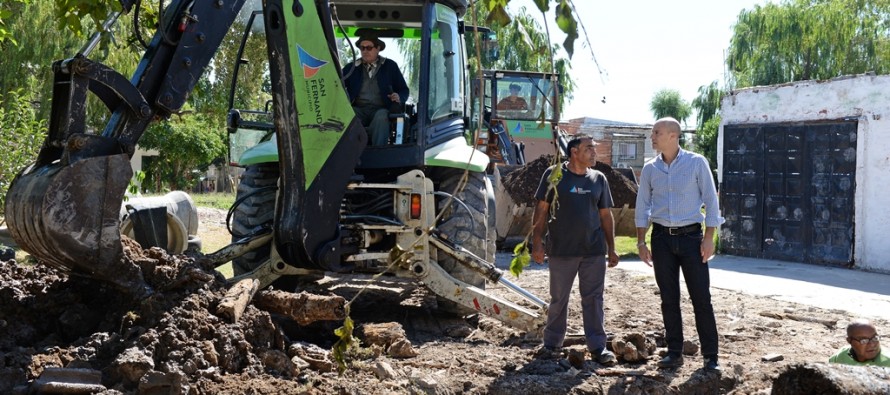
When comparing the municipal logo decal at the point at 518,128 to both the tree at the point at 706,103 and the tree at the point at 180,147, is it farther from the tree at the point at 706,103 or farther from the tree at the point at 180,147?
the tree at the point at 706,103

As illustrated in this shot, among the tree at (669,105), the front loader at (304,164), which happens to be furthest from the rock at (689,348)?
the tree at (669,105)

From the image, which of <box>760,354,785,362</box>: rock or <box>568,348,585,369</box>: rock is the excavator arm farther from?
<box>760,354,785,362</box>: rock

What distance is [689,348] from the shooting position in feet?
22.2

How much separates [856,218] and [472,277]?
27.8 feet

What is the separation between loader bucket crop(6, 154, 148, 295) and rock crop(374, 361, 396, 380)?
65.1 inches

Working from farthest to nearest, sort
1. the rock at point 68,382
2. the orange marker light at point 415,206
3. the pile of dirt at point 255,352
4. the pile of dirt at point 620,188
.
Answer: the pile of dirt at point 620,188 → the orange marker light at point 415,206 → the pile of dirt at point 255,352 → the rock at point 68,382

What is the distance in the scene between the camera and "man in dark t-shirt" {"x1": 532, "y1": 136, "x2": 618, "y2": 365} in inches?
259

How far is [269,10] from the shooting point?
6.19 meters

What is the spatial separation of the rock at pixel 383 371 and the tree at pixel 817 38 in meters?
31.5

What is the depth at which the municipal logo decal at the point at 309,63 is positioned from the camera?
20.5 ft

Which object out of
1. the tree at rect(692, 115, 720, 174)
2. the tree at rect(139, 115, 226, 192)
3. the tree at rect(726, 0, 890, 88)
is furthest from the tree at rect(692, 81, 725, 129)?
the tree at rect(139, 115, 226, 192)

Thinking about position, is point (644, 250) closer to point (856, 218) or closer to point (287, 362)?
point (287, 362)

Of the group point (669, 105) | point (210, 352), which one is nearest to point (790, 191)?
point (210, 352)

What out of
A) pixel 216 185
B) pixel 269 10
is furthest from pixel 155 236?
pixel 216 185
